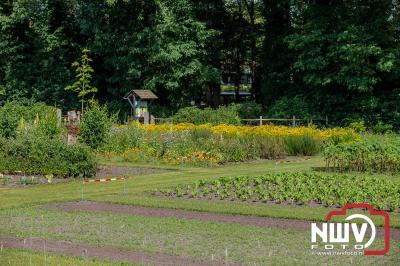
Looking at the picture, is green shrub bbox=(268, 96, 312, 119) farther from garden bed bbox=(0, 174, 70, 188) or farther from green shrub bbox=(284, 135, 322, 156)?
garden bed bbox=(0, 174, 70, 188)

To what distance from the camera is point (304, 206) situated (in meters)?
15.2

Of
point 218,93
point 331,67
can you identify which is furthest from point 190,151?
point 218,93

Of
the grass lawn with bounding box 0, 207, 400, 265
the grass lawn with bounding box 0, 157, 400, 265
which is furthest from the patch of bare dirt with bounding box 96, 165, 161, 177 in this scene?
the grass lawn with bounding box 0, 207, 400, 265

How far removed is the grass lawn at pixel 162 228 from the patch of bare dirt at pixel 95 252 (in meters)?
0.30

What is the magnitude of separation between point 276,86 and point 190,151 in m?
21.7

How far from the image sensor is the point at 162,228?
1262 centimetres

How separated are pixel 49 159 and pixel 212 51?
102 ft

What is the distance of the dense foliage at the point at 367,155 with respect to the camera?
21812 mm

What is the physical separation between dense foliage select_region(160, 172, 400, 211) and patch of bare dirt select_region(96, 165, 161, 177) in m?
4.24

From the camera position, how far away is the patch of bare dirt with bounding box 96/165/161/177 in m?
21.8

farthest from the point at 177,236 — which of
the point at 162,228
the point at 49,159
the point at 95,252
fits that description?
the point at 49,159

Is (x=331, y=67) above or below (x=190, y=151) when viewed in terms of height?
above

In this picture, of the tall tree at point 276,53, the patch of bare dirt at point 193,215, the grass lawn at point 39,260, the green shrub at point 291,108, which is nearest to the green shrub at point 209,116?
the green shrub at point 291,108

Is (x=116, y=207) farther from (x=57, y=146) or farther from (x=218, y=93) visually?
(x=218, y=93)
